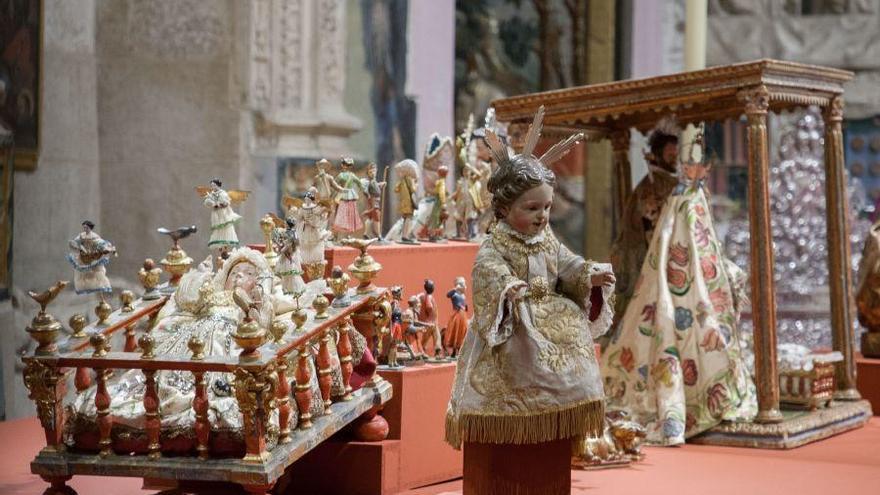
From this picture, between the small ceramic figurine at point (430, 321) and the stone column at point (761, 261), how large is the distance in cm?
197

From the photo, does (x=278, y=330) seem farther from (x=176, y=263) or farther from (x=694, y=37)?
(x=694, y=37)

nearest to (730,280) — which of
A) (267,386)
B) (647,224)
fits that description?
(647,224)

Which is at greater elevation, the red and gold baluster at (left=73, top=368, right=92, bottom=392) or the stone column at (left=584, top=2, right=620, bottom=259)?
the stone column at (left=584, top=2, right=620, bottom=259)

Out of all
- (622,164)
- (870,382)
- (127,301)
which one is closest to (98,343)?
(127,301)

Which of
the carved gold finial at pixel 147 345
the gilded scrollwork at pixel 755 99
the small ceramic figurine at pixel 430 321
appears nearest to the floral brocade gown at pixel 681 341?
the gilded scrollwork at pixel 755 99

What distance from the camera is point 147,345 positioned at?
19.4 ft

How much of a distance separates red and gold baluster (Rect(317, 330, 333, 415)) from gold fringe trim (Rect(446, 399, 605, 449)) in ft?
3.27

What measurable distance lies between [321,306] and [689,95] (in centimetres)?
320

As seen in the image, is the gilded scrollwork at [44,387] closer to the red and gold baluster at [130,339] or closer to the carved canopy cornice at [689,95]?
the red and gold baluster at [130,339]

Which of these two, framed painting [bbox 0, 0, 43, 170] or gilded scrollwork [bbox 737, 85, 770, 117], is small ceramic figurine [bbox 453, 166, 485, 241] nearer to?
gilded scrollwork [bbox 737, 85, 770, 117]

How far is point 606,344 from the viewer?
9.61 meters

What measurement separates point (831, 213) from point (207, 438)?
16.8ft

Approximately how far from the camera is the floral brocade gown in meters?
8.73

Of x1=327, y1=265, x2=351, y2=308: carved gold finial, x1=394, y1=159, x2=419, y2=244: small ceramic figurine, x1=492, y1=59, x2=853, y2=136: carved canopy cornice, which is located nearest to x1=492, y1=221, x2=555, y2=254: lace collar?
x1=327, y1=265, x2=351, y2=308: carved gold finial
